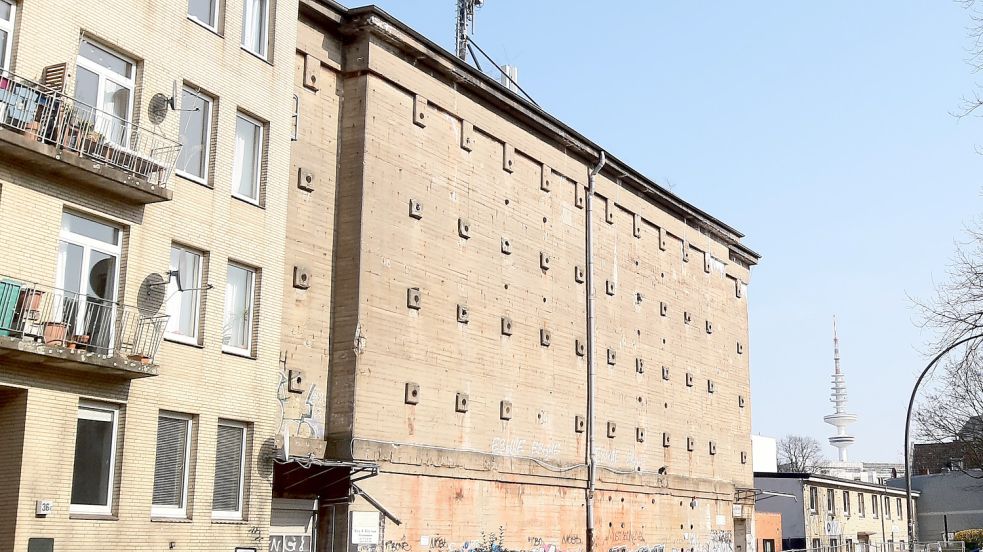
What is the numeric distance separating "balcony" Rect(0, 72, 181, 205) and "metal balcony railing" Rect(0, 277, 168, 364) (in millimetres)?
1819

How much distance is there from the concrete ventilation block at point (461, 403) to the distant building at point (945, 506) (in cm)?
6893

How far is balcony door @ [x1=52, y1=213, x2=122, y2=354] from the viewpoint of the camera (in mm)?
16516

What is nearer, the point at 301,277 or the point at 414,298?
the point at 301,277

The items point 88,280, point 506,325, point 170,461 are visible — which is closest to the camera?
point 88,280

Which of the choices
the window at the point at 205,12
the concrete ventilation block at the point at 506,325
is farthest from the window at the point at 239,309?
the concrete ventilation block at the point at 506,325

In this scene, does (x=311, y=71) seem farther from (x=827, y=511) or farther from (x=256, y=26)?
(x=827, y=511)

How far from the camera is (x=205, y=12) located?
802 inches

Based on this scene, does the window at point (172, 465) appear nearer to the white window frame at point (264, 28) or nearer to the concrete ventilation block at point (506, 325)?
the white window frame at point (264, 28)

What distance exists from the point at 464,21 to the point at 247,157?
1817 cm

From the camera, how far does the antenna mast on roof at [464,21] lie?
123 feet

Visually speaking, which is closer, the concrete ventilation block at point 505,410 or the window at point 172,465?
the window at point 172,465

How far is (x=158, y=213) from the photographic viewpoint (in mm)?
18297

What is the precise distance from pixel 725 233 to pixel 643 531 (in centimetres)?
1519

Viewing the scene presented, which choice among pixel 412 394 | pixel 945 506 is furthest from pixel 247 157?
pixel 945 506
